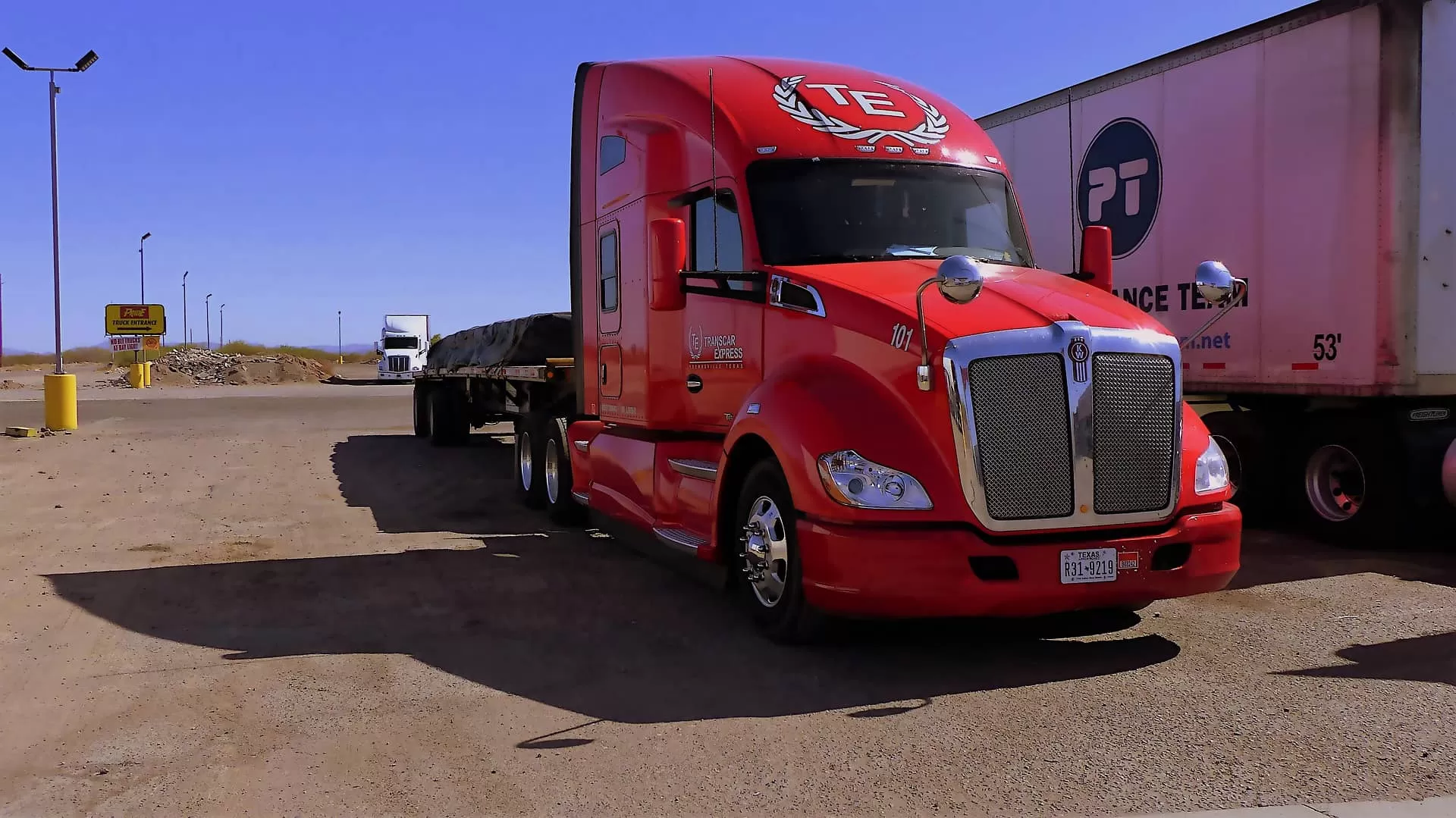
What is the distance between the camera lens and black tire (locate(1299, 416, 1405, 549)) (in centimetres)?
877

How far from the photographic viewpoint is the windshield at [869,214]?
694cm

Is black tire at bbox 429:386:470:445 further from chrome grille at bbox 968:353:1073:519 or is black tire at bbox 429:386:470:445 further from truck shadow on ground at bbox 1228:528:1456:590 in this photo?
chrome grille at bbox 968:353:1073:519

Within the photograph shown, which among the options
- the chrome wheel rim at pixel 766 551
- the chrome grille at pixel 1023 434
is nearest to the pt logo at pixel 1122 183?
the chrome grille at pixel 1023 434

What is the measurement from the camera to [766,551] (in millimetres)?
6270

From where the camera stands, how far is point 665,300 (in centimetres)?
727

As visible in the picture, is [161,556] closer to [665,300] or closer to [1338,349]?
[665,300]

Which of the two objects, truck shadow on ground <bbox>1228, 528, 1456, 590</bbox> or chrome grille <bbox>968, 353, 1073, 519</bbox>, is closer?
chrome grille <bbox>968, 353, 1073, 519</bbox>

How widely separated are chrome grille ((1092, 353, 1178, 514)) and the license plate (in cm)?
22

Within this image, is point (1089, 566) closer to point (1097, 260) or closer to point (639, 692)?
point (639, 692)

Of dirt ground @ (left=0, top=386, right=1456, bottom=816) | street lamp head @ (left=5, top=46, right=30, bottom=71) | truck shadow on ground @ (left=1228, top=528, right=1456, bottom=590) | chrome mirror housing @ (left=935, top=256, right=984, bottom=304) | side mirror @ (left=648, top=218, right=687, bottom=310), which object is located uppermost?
street lamp head @ (left=5, top=46, right=30, bottom=71)

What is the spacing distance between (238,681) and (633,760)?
2236mm

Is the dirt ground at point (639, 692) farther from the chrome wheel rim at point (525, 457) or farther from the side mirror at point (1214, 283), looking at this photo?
the chrome wheel rim at point (525, 457)

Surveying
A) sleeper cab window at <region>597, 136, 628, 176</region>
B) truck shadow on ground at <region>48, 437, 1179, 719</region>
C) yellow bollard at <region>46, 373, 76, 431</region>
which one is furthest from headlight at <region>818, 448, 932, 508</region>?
yellow bollard at <region>46, 373, 76, 431</region>

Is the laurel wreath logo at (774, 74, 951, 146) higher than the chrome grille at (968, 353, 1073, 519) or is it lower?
Answer: higher
